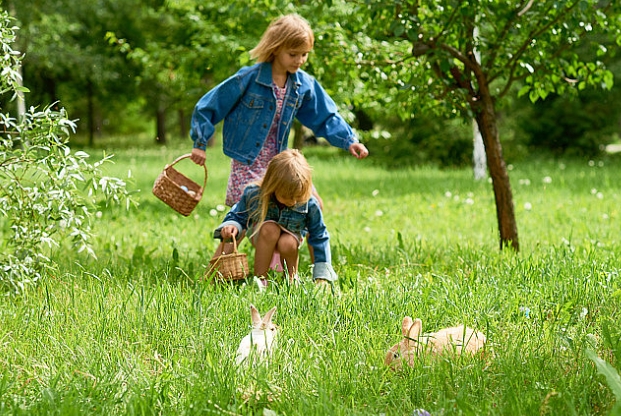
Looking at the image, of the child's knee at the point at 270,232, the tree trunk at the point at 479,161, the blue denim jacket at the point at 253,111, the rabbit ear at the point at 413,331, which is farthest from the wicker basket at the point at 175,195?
the tree trunk at the point at 479,161

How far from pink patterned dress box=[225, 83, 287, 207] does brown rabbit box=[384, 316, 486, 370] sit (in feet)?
6.85

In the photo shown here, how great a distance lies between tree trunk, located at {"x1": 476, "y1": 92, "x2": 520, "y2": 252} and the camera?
522 centimetres

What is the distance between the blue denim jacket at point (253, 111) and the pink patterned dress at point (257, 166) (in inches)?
1.2

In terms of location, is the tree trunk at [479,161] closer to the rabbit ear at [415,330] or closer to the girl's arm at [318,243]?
the girl's arm at [318,243]

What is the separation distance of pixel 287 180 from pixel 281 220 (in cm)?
34

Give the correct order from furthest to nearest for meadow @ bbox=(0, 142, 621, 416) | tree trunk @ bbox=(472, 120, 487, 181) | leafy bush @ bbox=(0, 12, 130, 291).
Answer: tree trunk @ bbox=(472, 120, 487, 181)
leafy bush @ bbox=(0, 12, 130, 291)
meadow @ bbox=(0, 142, 621, 416)

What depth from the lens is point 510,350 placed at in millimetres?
2947

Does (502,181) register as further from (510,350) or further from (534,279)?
(510,350)

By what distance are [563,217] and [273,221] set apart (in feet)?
13.1

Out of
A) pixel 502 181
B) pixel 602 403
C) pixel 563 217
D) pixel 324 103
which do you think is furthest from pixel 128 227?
pixel 602 403

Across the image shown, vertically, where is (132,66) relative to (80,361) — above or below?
below

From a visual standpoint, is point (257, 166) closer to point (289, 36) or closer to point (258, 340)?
point (289, 36)

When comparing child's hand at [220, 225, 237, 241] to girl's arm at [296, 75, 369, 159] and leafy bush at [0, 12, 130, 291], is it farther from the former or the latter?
girl's arm at [296, 75, 369, 159]

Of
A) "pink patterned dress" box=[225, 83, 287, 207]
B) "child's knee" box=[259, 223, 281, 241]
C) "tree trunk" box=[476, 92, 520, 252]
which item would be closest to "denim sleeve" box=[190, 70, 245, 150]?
"pink patterned dress" box=[225, 83, 287, 207]
